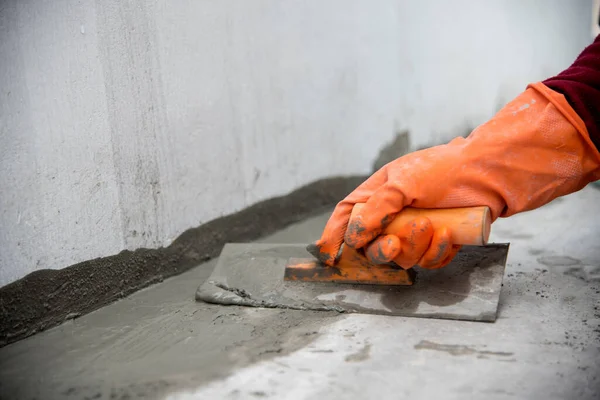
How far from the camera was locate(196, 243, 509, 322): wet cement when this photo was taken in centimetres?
184

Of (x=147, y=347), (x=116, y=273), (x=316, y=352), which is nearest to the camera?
(x=316, y=352)

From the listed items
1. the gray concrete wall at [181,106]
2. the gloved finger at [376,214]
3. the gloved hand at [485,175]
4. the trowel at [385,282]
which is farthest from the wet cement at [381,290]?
the gray concrete wall at [181,106]

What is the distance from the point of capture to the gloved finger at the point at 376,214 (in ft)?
6.00

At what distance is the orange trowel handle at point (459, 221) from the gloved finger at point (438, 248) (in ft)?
0.07

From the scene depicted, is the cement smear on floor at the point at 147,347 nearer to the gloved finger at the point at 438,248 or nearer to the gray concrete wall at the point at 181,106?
the gray concrete wall at the point at 181,106

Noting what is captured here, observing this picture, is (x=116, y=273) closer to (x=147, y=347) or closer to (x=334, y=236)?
(x=147, y=347)

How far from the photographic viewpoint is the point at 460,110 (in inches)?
183

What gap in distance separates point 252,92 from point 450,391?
1.77m

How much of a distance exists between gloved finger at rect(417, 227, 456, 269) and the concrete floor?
0.19m

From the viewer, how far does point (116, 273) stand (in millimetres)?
2127

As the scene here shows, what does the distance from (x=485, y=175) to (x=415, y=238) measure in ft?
1.03

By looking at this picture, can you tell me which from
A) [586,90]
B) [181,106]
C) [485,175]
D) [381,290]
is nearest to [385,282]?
[381,290]

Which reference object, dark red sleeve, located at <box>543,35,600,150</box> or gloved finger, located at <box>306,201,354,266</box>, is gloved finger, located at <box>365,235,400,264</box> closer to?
gloved finger, located at <box>306,201,354,266</box>

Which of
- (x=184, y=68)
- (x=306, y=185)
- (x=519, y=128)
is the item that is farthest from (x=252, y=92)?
(x=519, y=128)
